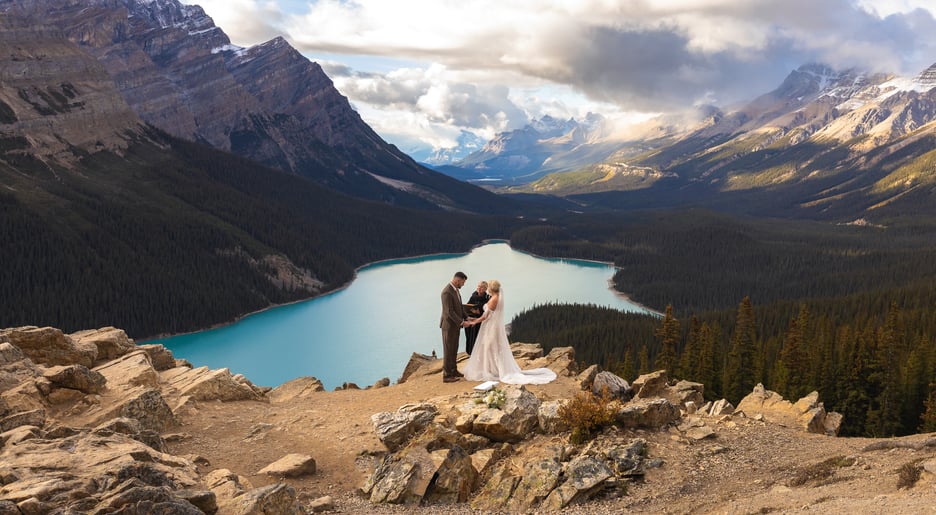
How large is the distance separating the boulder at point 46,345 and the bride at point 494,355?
17484 millimetres

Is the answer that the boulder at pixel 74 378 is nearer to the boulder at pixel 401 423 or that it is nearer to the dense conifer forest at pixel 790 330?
the boulder at pixel 401 423

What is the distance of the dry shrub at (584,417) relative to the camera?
17.2m

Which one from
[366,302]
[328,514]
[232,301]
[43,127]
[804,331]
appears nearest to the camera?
[328,514]

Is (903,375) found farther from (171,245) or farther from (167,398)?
(171,245)

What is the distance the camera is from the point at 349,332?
123625mm

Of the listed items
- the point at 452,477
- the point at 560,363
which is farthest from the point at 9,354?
the point at 560,363

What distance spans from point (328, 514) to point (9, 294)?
13562 centimetres

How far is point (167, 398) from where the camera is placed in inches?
913

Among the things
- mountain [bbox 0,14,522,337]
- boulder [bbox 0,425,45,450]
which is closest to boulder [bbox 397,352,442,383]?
boulder [bbox 0,425,45,450]

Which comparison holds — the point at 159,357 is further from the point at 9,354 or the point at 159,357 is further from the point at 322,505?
the point at 322,505

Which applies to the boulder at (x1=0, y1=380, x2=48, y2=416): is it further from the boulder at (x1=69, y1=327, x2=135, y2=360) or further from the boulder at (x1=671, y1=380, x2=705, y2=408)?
the boulder at (x1=671, y1=380, x2=705, y2=408)

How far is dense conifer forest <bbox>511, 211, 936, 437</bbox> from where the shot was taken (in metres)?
53.4

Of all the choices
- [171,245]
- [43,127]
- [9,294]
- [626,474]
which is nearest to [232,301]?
[171,245]

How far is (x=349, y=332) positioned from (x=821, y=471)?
114 m
